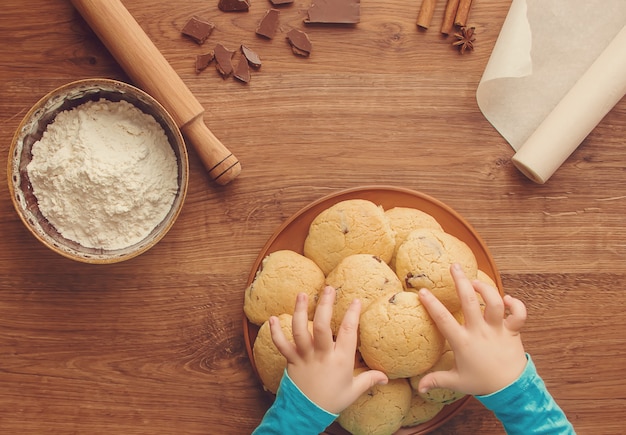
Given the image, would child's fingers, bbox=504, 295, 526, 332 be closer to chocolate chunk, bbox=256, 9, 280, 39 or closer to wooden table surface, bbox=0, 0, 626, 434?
wooden table surface, bbox=0, 0, 626, 434

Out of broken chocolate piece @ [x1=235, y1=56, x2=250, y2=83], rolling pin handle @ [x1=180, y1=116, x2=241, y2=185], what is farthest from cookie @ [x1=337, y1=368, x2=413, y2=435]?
broken chocolate piece @ [x1=235, y1=56, x2=250, y2=83]

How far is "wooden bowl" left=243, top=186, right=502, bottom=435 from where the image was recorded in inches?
35.0

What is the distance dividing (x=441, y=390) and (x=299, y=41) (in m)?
0.58

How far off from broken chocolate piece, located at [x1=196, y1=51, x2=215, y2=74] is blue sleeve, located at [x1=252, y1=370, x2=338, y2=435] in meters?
0.50

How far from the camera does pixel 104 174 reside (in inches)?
32.8

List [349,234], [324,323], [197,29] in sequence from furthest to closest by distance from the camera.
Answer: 1. [197,29]
2. [349,234]
3. [324,323]

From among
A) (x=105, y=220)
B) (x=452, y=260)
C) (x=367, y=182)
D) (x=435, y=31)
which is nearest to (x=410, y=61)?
(x=435, y=31)

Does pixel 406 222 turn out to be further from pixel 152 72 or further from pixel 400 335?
pixel 152 72

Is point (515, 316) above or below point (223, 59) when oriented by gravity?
below

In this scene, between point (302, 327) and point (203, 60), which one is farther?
point (203, 60)

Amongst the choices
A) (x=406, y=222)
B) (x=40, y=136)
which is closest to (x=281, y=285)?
(x=406, y=222)

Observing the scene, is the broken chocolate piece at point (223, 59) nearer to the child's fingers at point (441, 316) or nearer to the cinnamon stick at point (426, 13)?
the cinnamon stick at point (426, 13)

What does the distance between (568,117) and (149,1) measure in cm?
70

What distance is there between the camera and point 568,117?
3.04 feet
